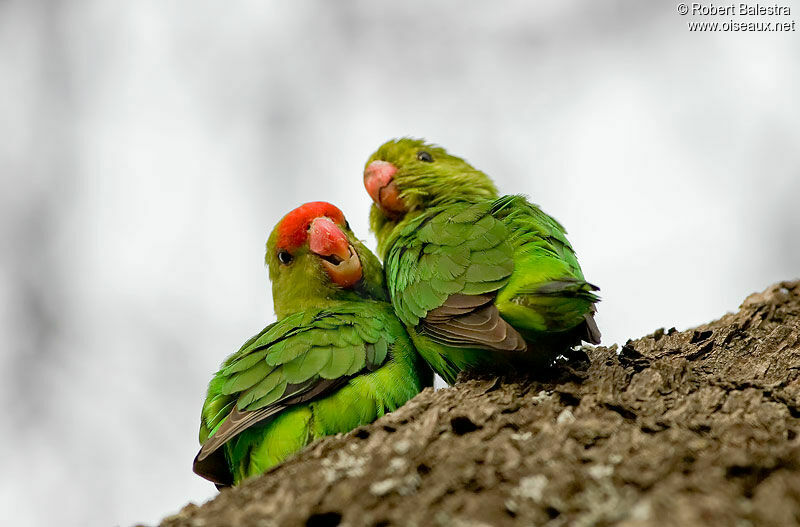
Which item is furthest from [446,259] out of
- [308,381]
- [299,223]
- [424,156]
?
[424,156]

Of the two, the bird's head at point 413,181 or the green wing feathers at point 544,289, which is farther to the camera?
the bird's head at point 413,181

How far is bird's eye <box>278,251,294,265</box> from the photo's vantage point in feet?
13.3

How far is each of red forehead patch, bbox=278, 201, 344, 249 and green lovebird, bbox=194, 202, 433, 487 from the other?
0.11 meters

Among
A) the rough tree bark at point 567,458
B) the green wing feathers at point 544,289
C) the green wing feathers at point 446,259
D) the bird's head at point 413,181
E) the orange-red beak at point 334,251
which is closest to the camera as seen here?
the rough tree bark at point 567,458

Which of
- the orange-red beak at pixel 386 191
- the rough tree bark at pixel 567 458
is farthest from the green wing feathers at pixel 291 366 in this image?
the orange-red beak at pixel 386 191

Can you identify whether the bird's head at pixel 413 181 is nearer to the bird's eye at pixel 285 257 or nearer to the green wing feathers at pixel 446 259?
the green wing feathers at pixel 446 259

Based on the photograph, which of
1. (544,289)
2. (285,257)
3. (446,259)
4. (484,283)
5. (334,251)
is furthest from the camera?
(285,257)

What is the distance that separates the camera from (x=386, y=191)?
4.30 meters

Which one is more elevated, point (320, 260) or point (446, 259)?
point (320, 260)

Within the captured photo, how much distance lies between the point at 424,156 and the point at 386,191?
41cm

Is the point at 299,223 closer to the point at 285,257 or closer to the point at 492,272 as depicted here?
the point at 285,257

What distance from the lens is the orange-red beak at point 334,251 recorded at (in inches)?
152

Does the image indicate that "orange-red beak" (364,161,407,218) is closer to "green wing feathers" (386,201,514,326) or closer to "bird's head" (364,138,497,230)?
"bird's head" (364,138,497,230)

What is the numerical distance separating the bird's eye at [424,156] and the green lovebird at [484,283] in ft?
0.97
